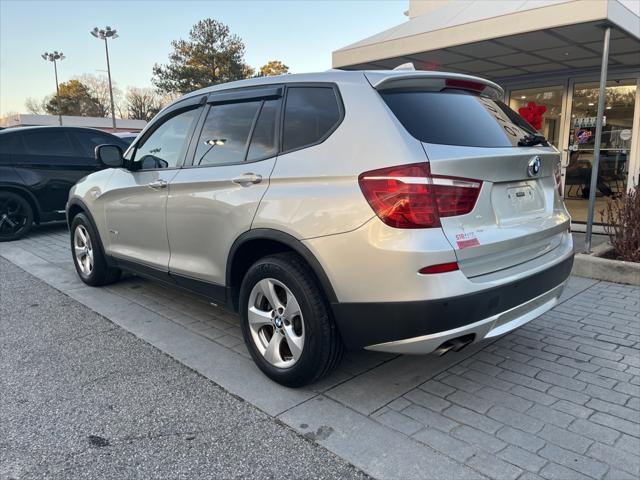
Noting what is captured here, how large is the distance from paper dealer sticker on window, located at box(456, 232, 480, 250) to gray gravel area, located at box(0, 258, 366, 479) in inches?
46.7

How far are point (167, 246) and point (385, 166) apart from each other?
86.0 inches

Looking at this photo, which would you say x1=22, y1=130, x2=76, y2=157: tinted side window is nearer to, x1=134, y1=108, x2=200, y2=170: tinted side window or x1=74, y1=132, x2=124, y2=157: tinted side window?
x1=74, y1=132, x2=124, y2=157: tinted side window

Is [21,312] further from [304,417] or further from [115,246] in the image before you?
[304,417]

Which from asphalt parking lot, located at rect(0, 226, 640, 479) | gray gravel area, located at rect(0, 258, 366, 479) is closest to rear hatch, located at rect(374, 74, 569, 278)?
asphalt parking lot, located at rect(0, 226, 640, 479)

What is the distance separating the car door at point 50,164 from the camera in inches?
319

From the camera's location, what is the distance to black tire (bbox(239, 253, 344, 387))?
8.92 feet

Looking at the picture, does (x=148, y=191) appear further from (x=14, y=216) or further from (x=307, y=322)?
(x=14, y=216)

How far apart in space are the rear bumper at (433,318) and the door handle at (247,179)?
3.17ft

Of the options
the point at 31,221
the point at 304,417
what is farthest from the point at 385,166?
the point at 31,221

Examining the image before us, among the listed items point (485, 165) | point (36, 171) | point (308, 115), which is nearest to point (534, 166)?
point (485, 165)

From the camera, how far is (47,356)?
3590 millimetres

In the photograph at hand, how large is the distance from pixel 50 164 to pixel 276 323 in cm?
705

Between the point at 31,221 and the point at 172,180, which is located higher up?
the point at 172,180

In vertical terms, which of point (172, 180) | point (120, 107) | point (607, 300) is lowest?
point (607, 300)
